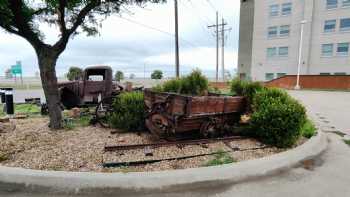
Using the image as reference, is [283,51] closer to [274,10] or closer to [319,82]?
[274,10]

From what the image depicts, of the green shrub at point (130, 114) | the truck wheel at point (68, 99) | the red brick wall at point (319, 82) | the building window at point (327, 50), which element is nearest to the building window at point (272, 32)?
the building window at point (327, 50)

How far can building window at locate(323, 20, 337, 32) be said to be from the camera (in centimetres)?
3031

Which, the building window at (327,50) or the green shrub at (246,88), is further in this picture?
the building window at (327,50)

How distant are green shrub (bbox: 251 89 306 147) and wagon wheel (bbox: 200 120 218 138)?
86 cm

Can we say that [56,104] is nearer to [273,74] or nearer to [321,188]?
[321,188]

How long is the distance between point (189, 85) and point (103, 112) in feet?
8.76

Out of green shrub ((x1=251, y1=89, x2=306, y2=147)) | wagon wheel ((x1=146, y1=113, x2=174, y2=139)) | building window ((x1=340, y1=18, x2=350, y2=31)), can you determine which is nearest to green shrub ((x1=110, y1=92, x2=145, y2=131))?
wagon wheel ((x1=146, y1=113, x2=174, y2=139))

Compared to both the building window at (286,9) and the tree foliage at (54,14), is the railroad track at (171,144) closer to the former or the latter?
the tree foliage at (54,14)

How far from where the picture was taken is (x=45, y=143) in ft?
15.2

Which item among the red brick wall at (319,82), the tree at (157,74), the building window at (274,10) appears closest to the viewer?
the red brick wall at (319,82)

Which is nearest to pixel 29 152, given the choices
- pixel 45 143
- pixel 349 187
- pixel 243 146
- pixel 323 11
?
pixel 45 143

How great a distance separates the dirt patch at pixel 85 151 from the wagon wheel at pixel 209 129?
1.14ft

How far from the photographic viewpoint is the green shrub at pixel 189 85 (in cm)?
649

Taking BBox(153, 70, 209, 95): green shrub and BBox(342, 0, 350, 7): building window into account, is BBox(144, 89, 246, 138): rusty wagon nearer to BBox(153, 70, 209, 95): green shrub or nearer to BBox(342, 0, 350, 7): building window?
BBox(153, 70, 209, 95): green shrub
